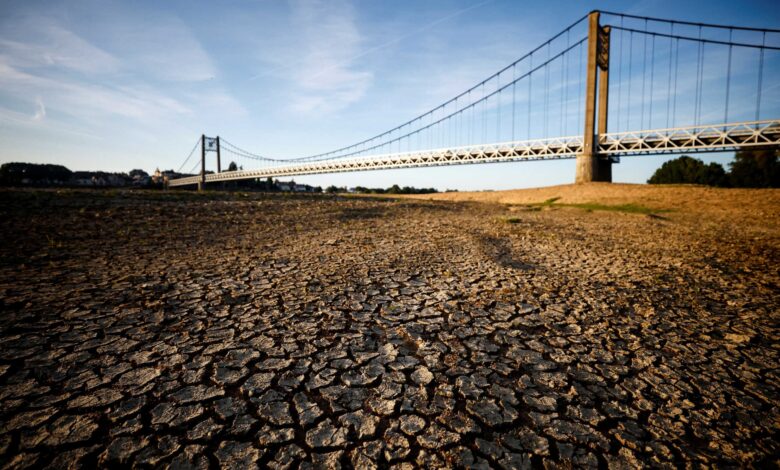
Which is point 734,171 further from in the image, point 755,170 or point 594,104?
point 594,104

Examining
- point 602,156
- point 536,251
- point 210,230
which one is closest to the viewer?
point 536,251

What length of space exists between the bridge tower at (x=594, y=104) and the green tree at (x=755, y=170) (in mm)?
25053

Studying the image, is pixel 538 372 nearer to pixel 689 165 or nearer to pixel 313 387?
pixel 313 387

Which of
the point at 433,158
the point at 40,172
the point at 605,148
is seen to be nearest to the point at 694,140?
the point at 605,148

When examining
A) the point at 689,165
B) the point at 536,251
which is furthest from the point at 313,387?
the point at 689,165

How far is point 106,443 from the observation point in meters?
1.69

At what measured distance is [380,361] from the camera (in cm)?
253

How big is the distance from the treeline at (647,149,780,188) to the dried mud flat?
42745 mm

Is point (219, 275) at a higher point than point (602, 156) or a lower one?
lower

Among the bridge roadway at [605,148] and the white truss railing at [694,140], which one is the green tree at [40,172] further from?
the white truss railing at [694,140]

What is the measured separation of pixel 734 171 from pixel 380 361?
62.2 m

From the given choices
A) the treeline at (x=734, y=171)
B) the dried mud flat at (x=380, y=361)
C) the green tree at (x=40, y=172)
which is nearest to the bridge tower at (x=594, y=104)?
the treeline at (x=734, y=171)

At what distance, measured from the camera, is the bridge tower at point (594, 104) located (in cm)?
2686

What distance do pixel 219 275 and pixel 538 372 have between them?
4.14 m
